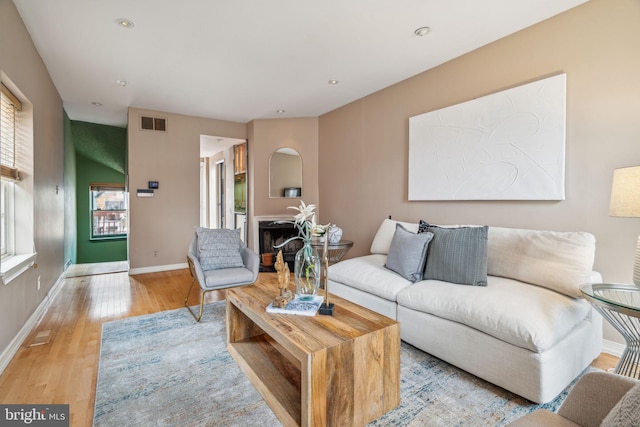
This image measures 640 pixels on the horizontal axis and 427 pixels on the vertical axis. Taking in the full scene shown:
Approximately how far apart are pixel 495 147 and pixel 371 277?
1.67 metres

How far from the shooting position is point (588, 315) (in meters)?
2.07

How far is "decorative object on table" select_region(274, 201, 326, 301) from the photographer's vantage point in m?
1.97

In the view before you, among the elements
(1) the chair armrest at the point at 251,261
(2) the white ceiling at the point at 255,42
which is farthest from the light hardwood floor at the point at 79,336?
(2) the white ceiling at the point at 255,42

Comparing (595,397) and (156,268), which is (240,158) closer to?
(156,268)

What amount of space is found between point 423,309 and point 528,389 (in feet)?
2.42

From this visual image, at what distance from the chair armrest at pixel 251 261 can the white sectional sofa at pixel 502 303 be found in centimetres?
108

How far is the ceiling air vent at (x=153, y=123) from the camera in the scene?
16.6 ft

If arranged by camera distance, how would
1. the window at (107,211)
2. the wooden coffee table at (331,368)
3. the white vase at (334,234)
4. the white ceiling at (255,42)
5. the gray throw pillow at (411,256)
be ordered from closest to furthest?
the wooden coffee table at (331,368) → the white ceiling at (255,42) → the gray throw pillow at (411,256) → the white vase at (334,234) → the window at (107,211)

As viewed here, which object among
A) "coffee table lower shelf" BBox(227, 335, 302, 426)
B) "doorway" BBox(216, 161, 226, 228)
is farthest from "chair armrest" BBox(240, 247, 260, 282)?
"doorway" BBox(216, 161, 226, 228)

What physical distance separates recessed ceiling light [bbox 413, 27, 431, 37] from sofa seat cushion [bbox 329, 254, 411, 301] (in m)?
2.15

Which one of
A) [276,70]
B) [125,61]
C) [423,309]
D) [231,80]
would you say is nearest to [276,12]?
[276,70]

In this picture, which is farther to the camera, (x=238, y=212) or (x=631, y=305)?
(x=238, y=212)

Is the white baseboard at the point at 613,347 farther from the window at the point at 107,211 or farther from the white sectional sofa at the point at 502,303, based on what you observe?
the window at the point at 107,211

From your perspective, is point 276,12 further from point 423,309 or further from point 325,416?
point 325,416
